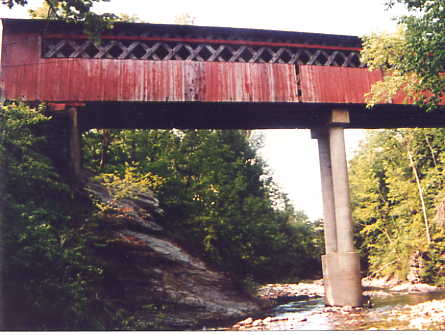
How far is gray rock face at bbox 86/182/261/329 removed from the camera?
1065 cm

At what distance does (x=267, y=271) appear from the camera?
23.4 metres

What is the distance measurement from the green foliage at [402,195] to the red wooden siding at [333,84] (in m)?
9.97

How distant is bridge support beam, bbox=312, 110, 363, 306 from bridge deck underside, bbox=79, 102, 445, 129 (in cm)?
68

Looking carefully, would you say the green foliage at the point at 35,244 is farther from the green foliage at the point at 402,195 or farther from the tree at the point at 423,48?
the green foliage at the point at 402,195

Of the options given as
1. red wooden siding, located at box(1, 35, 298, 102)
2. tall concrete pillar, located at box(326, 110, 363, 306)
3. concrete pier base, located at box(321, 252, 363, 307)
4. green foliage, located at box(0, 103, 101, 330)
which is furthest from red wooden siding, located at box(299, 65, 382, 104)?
green foliage, located at box(0, 103, 101, 330)

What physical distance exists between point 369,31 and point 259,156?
654 inches

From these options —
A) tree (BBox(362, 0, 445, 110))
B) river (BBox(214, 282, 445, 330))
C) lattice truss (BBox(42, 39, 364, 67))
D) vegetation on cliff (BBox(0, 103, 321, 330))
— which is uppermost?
lattice truss (BBox(42, 39, 364, 67))

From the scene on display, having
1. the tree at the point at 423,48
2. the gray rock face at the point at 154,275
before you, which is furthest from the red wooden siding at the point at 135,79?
the tree at the point at 423,48

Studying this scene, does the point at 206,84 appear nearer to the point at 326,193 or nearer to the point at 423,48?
the point at 326,193

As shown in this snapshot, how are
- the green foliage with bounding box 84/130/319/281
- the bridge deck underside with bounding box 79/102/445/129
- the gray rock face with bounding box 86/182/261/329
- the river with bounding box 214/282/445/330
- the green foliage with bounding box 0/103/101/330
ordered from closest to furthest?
the green foliage with bounding box 0/103/101/330
the river with bounding box 214/282/445/330
the gray rock face with bounding box 86/182/261/329
the bridge deck underside with bounding box 79/102/445/129
the green foliage with bounding box 84/130/319/281

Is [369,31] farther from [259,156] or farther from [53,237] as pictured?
[259,156]

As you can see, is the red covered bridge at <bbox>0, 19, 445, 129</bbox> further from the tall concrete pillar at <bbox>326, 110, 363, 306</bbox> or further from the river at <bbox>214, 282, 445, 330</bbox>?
the river at <bbox>214, 282, 445, 330</bbox>

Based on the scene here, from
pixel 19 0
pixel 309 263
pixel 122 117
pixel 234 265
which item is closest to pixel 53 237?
pixel 19 0

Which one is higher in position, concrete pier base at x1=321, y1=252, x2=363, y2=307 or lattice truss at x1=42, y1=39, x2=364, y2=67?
lattice truss at x1=42, y1=39, x2=364, y2=67
